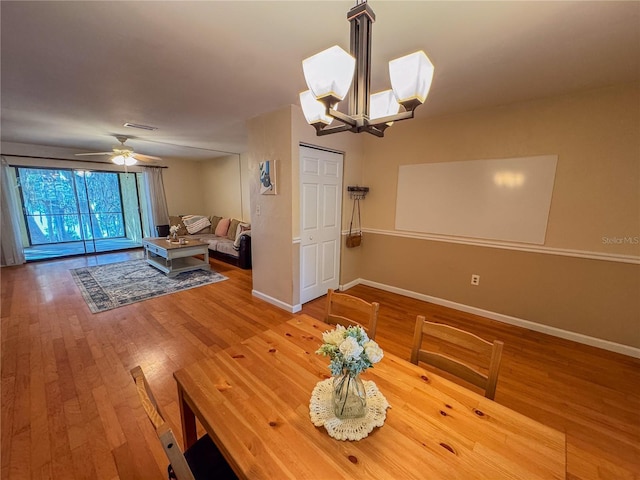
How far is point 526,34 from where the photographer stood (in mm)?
1538

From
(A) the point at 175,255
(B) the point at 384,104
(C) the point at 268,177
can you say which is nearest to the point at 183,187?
(A) the point at 175,255

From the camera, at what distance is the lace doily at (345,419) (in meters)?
0.83

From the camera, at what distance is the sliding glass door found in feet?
18.3

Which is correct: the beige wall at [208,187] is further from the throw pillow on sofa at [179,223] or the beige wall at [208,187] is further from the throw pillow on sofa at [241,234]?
the throw pillow on sofa at [241,234]

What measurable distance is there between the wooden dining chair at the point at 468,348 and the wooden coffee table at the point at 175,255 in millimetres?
4355

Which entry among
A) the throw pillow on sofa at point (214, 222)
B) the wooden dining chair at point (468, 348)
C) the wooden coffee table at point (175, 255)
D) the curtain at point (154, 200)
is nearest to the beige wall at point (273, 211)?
the wooden coffee table at point (175, 255)

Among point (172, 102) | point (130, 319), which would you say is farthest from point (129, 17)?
point (130, 319)

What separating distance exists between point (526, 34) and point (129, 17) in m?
2.31

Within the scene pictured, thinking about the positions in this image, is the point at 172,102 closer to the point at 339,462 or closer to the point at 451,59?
the point at 451,59

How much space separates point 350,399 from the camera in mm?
876

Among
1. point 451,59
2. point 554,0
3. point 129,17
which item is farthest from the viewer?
point 451,59

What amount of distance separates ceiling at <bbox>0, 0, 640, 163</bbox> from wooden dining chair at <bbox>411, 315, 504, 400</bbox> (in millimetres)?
1658

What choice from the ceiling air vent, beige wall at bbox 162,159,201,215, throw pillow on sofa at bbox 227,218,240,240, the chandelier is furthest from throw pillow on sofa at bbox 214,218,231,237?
the chandelier

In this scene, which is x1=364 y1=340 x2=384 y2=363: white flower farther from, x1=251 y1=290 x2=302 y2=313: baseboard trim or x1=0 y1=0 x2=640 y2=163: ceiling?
x1=251 y1=290 x2=302 y2=313: baseboard trim
